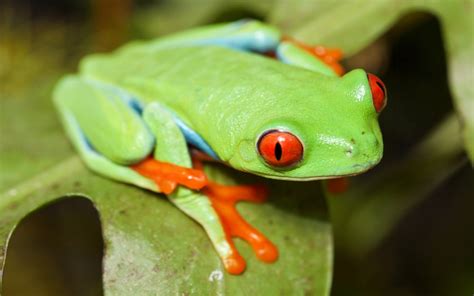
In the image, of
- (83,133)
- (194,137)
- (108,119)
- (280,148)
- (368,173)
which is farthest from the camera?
(368,173)

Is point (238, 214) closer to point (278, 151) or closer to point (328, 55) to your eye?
point (278, 151)

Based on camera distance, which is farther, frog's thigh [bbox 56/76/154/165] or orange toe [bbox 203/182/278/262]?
frog's thigh [bbox 56/76/154/165]

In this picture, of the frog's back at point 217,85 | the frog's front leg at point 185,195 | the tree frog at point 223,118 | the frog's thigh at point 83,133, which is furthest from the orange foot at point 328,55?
the frog's thigh at point 83,133

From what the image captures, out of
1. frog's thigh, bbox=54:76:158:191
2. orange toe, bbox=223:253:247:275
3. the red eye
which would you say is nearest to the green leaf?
the red eye

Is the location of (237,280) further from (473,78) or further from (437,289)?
(437,289)

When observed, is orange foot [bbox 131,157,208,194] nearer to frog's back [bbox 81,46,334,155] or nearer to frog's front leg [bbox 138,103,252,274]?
frog's front leg [bbox 138,103,252,274]

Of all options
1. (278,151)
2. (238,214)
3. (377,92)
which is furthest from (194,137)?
(377,92)

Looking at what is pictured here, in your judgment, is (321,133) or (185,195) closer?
(321,133)

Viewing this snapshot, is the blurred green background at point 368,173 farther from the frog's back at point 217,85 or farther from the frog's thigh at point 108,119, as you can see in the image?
the frog's back at point 217,85
